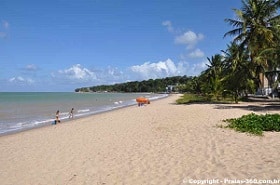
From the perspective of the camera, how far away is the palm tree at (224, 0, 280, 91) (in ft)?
92.7

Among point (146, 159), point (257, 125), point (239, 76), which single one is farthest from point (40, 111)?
point (146, 159)

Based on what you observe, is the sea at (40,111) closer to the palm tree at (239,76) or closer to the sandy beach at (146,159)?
the sandy beach at (146,159)

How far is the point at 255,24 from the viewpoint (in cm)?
2847

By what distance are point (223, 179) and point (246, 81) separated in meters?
25.2

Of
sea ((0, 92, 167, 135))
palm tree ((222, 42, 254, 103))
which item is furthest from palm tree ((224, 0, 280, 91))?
sea ((0, 92, 167, 135))

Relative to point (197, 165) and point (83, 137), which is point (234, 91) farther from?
point (197, 165)

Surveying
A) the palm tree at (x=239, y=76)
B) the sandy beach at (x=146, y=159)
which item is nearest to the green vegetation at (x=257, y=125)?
the sandy beach at (x=146, y=159)

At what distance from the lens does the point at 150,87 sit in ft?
611

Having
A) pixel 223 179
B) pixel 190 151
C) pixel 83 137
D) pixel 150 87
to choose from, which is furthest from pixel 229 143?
pixel 150 87

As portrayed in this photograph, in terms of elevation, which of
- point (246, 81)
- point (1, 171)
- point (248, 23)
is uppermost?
point (248, 23)

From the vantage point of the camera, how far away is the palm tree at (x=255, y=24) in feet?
92.7

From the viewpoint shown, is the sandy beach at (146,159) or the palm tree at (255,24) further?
the palm tree at (255,24)

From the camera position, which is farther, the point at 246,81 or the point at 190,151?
the point at 246,81

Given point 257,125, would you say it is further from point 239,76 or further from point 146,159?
point 239,76
